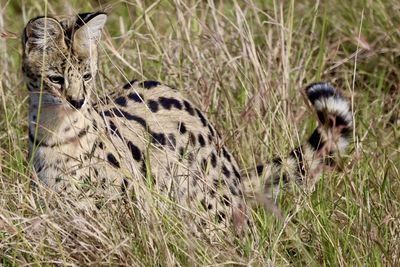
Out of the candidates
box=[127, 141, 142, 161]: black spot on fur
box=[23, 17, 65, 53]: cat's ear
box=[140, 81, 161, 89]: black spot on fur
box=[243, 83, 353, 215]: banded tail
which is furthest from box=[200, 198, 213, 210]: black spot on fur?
box=[23, 17, 65, 53]: cat's ear

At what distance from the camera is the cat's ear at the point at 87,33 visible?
10.6ft

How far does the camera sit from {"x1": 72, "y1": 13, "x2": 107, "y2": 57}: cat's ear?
322cm

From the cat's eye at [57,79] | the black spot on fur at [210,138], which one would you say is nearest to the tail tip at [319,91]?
the black spot on fur at [210,138]

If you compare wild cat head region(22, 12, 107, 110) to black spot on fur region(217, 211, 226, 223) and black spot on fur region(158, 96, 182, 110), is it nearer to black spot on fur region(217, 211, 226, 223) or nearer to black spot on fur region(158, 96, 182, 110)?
black spot on fur region(158, 96, 182, 110)

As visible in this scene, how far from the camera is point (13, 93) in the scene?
4.00m

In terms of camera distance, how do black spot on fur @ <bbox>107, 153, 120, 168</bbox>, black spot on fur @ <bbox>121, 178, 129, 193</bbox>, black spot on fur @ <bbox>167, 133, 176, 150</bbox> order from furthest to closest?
black spot on fur @ <bbox>167, 133, 176, 150</bbox>, black spot on fur @ <bbox>107, 153, 120, 168</bbox>, black spot on fur @ <bbox>121, 178, 129, 193</bbox>

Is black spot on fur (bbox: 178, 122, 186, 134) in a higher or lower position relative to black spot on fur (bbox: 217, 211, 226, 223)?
higher

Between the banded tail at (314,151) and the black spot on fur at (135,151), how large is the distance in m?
A: 0.35

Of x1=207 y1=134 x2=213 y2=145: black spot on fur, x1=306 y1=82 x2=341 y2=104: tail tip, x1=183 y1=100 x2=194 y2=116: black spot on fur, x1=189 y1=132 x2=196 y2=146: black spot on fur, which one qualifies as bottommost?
x1=207 y1=134 x2=213 y2=145: black spot on fur

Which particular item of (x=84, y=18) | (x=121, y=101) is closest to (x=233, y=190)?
(x=121, y=101)

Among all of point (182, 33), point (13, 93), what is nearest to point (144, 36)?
point (182, 33)

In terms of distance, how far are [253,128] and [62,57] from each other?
781 millimetres

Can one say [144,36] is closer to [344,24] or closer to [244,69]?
[244,69]

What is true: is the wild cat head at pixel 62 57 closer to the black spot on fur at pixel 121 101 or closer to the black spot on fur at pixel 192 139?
the black spot on fur at pixel 121 101
